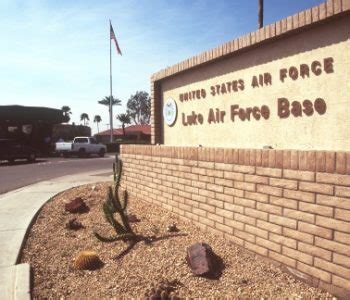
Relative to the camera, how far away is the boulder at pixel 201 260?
4172 millimetres

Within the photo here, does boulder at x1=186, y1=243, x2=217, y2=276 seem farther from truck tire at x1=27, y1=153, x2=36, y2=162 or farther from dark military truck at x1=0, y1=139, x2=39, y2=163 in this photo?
truck tire at x1=27, y1=153, x2=36, y2=162

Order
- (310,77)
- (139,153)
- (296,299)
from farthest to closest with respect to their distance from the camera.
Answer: (139,153) < (310,77) < (296,299)

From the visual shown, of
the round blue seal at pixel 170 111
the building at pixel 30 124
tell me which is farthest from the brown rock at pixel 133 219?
the building at pixel 30 124

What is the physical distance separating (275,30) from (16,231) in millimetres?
→ 5314

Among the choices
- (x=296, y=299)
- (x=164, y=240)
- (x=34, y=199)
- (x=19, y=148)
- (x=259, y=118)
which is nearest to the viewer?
(x=296, y=299)

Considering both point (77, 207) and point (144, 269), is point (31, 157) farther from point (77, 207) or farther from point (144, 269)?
point (144, 269)

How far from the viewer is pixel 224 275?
4.18 m

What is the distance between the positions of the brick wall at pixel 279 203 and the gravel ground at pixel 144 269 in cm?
19

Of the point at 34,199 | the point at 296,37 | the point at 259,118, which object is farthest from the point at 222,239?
the point at 34,199

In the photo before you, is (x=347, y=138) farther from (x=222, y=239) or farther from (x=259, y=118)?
(x=222, y=239)

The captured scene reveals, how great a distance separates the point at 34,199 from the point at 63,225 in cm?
285

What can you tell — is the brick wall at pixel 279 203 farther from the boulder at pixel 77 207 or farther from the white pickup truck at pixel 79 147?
the white pickup truck at pixel 79 147

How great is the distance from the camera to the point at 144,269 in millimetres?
4508

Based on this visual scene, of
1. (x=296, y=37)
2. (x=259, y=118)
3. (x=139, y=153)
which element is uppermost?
(x=296, y=37)
